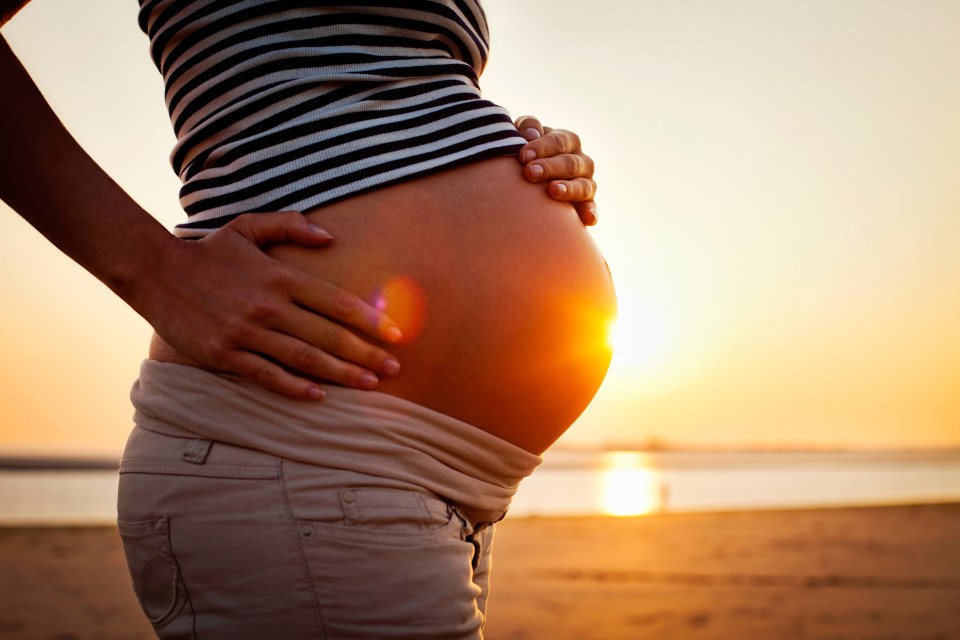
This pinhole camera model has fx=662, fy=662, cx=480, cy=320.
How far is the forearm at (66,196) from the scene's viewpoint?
0.69 meters

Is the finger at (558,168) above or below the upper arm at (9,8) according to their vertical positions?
below

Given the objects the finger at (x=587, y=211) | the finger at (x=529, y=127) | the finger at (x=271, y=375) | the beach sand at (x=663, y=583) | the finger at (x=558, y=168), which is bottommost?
the beach sand at (x=663, y=583)

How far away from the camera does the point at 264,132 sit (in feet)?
2.64

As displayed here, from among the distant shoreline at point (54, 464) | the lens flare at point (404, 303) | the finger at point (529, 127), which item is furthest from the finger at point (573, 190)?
the distant shoreline at point (54, 464)

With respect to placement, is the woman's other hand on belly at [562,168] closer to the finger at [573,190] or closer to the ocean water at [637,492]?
the finger at [573,190]

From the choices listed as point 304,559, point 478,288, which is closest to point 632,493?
point 478,288

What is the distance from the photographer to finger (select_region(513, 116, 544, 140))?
1.11 m

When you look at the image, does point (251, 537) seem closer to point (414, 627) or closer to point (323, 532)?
point (323, 532)

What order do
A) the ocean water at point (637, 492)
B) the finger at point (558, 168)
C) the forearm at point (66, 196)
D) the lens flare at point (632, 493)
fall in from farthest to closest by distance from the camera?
the lens flare at point (632, 493) < the ocean water at point (637, 492) < the finger at point (558, 168) < the forearm at point (66, 196)

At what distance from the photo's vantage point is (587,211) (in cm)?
111

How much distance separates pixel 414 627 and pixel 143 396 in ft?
1.37

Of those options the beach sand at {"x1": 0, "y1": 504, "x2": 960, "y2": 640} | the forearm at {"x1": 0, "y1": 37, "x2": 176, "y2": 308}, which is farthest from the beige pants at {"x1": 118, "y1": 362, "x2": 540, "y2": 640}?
the beach sand at {"x1": 0, "y1": 504, "x2": 960, "y2": 640}

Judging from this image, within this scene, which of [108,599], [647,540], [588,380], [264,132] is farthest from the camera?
[647,540]

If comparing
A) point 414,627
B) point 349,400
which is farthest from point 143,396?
point 414,627
